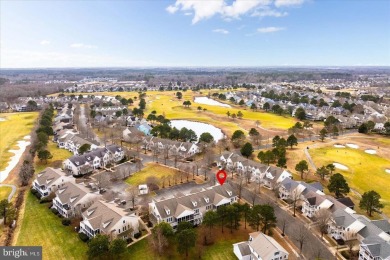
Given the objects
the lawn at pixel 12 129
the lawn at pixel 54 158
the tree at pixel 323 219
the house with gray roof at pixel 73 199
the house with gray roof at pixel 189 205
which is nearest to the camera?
the tree at pixel 323 219

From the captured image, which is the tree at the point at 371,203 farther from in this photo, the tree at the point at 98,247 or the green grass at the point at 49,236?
the green grass at the point at 49,236

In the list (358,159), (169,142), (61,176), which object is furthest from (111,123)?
(358,159)

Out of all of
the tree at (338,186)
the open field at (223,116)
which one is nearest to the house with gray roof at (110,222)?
the tree at (338,186)

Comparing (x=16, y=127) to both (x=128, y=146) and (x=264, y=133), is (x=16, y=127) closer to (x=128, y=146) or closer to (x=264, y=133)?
(x=128, y=146)

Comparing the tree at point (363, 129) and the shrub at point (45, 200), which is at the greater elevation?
the tree at point (363, 129)

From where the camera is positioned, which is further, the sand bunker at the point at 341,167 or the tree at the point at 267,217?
the sand bunker at the point at 341,167

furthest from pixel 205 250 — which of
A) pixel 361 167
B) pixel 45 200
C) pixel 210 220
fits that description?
pixel 361 167

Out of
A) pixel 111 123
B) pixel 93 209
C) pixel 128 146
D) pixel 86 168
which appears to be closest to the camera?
pixel 93 209
